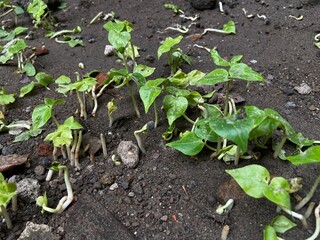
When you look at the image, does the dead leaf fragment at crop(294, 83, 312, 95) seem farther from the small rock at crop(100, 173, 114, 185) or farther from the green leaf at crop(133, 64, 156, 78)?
the small rock at crop(100, 173, 114, 185)

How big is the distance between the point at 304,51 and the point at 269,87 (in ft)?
1.26

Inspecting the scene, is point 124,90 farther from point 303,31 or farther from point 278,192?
point 303,31

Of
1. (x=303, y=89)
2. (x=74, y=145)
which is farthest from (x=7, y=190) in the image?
(x=303, y=89)

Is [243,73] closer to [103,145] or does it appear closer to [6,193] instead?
[103,145]

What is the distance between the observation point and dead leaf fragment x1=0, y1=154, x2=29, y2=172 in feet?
4.38

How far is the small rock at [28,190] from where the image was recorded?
125 centimetres

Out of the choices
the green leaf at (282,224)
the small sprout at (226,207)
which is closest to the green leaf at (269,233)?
the green leaf at (282,224)

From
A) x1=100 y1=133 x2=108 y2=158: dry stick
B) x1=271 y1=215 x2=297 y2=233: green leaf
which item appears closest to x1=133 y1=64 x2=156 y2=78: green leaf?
x1=100 y1=133 x2=108 y2=158: dry stick

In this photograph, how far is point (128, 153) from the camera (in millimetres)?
1359

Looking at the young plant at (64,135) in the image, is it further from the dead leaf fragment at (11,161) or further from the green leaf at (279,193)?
the green leaf at (279,193)

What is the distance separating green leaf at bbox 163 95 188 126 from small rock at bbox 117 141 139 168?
0.17 meters

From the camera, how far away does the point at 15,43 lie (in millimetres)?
1872

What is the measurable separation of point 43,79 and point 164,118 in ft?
2.07

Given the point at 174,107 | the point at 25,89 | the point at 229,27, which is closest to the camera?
the point at 174,107
